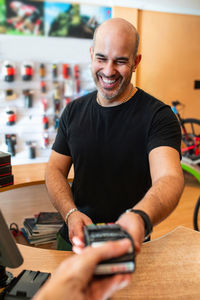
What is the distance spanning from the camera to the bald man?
4.57ft

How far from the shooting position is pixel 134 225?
818mm

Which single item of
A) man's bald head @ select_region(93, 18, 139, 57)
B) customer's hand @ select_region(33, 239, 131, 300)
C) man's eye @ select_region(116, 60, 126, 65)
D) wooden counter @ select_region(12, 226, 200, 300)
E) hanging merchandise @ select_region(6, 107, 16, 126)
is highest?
man's bald head @ select_region(93, 18, 139, 57)

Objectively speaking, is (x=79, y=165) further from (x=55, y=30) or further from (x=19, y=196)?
(x=55, y=30)

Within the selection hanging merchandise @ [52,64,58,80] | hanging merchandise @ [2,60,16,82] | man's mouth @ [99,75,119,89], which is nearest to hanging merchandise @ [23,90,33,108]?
hanging merchandise @ [2,60,16,82]

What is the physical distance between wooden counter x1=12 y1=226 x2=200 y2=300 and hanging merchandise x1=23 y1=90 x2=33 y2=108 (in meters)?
2.91

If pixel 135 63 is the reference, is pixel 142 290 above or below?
below

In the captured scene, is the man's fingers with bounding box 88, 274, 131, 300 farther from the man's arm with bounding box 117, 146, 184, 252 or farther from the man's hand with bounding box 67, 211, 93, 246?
the man's hand with bounding box 67, 211, 93, 246

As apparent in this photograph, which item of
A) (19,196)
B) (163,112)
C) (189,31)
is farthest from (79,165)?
(189,31)

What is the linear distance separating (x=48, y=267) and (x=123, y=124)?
735 millimetres

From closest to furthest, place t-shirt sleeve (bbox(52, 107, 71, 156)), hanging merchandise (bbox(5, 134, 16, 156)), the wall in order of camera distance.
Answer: t-shirt sleeve (bbox(52, 107, 71, 156))
hanging merchandise (bbox(5, 134, 16, 156))
the wall

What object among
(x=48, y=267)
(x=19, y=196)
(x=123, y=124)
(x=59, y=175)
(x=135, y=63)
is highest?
(x=135, y=63)

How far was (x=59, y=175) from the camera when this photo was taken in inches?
63.5

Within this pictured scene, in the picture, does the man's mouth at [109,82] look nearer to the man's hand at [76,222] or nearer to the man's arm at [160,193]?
the man's arm at [160,193]

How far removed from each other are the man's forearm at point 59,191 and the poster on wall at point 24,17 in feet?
9.37
